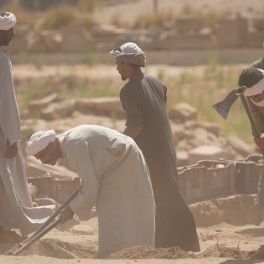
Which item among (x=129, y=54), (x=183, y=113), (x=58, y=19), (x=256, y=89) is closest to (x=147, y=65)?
(x=183, y=113)

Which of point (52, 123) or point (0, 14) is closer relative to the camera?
point (0, 14)

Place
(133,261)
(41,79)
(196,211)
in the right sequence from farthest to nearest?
1. (41,79)
2. (196,211)
3. (133,261)

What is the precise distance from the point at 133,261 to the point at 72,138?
971 millimetres

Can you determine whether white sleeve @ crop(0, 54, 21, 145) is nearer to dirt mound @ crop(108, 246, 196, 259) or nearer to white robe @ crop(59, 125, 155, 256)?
white robe @ crop(59, 125, 155, 256)

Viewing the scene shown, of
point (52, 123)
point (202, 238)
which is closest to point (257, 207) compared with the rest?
point (202, 238)

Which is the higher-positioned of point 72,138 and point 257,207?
point 72,138

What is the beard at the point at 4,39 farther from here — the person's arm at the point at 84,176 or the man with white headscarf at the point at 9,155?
the person's arm at the point at 84,176

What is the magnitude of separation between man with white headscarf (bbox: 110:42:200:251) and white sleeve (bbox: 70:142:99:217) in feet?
3.10

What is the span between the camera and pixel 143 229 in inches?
213

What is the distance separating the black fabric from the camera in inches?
236

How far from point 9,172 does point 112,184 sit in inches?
49.3

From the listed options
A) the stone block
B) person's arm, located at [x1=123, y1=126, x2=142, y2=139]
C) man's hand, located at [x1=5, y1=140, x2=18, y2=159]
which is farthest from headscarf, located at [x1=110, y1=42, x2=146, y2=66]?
the stone block

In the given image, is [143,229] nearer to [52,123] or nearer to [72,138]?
[72,138]

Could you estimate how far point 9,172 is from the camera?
6.11m
